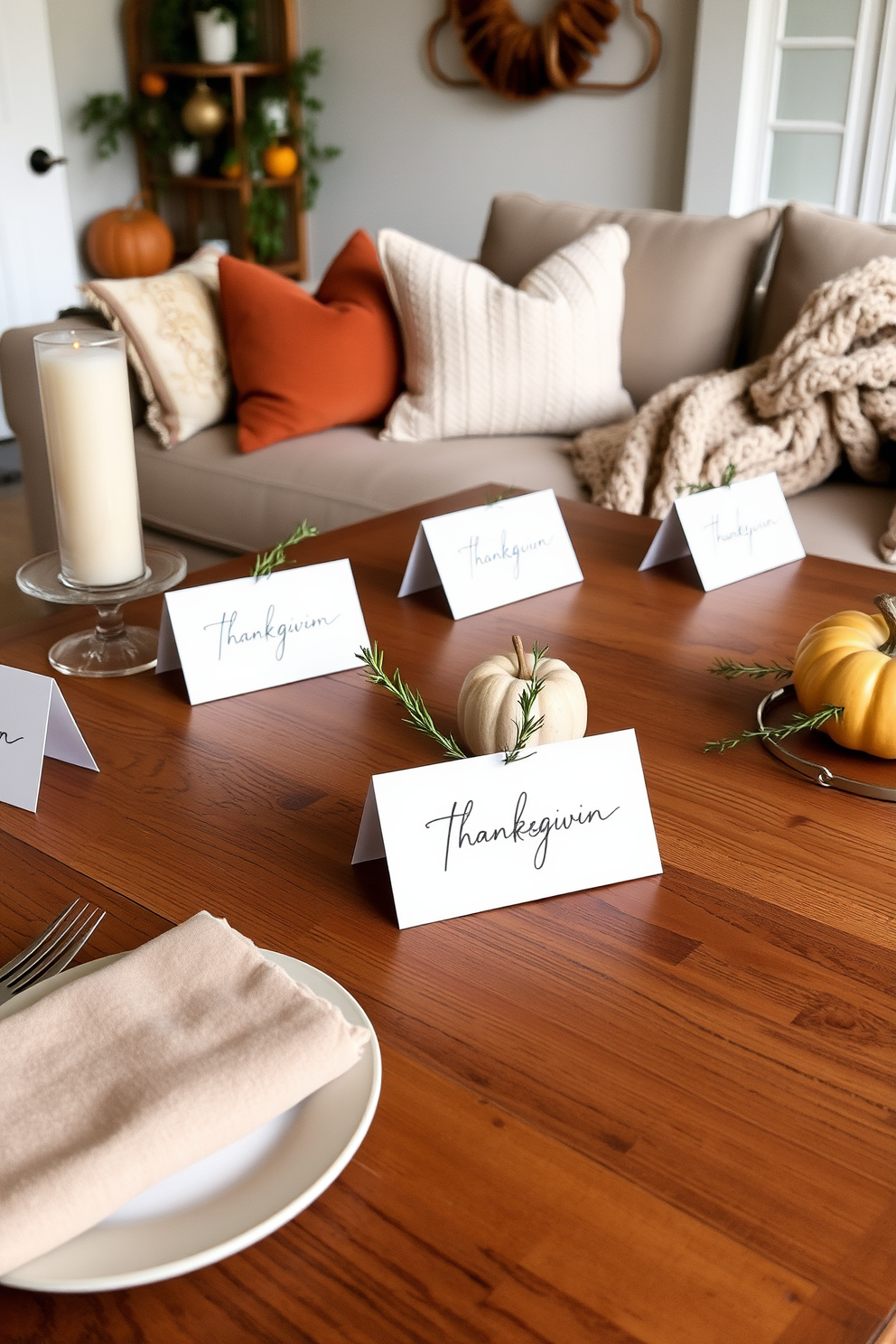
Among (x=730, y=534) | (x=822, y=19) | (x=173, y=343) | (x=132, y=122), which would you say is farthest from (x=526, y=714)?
(x=132, y=122)

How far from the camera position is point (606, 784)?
693 millimetres

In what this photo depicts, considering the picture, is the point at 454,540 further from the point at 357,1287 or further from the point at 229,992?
the point at 357,1287

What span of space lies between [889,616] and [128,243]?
400cm

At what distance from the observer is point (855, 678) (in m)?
0.81

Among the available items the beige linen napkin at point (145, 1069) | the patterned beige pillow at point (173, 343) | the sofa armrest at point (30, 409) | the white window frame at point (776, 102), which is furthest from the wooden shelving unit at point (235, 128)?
the beige linen napkin at point (145, 1069)

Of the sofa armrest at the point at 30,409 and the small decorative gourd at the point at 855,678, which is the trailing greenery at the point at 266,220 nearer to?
the sofa armrest at the point at 30,409

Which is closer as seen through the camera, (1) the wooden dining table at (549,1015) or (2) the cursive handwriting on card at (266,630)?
(1) the wooden dining table at (549,1015)

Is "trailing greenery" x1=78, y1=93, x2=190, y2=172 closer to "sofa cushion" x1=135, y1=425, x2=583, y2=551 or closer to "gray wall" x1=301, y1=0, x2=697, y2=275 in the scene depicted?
"gray wall" x1=301, y1=0, x2=697, y2=275

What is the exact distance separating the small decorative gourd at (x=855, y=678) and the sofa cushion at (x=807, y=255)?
1.45 metres

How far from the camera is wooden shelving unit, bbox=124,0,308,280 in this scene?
4.21 meters

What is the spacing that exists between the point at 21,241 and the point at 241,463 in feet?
7.27

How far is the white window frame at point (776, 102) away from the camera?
3283 millimetres

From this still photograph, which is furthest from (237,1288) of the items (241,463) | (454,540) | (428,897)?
(241,463)

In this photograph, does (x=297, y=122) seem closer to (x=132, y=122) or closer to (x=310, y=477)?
(x=132, y=122)
